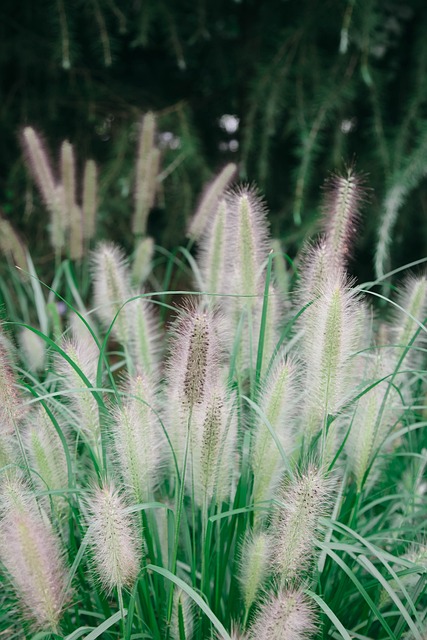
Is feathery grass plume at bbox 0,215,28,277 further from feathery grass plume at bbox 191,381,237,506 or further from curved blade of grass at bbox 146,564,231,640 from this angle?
curved blade of grass at bbox 146,564,231,640

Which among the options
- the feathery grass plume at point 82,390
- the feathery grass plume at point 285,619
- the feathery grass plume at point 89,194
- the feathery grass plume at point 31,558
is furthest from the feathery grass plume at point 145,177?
the feathery grass plume at point 285,619

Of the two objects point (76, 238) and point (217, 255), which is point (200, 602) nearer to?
point (217, 255)

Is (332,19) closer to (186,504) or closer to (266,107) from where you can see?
(266,107)

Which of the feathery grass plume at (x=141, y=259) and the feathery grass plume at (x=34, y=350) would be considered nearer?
the feathery grass plume at (x=34, y=350)

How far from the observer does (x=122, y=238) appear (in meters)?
2.80

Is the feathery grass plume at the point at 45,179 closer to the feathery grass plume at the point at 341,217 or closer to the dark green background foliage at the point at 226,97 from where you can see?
the dark green background foliage at the point at 226,97

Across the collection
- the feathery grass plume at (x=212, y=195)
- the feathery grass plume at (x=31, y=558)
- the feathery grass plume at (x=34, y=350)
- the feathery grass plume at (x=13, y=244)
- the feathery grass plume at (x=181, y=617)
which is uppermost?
the feathery grass plume at (x=212, y=195)

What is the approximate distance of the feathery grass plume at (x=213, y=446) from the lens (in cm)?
84

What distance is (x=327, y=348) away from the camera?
2.93ft

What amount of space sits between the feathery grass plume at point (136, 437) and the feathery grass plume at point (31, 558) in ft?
0.43

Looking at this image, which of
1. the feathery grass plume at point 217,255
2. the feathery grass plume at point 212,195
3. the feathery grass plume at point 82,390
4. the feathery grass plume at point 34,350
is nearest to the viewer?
the feathery grass plume at point 82,390

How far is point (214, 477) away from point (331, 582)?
16.0 inches

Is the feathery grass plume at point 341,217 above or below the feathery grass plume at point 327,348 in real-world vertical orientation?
above

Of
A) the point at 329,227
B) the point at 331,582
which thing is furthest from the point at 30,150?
the point at 331,582
